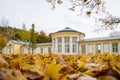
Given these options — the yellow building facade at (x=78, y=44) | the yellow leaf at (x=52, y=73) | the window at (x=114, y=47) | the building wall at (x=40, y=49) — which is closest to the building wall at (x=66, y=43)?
the yellow building facade at (x=78, y=44)

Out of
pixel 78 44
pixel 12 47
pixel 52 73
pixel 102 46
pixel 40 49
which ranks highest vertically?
pixel 52 73

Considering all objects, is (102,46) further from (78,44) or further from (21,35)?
(21,35)

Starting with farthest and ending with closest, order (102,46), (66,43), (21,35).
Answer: (21,35) → (66,43) → (102,46)

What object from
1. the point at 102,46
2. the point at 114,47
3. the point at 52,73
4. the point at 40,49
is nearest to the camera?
the point at 52,73

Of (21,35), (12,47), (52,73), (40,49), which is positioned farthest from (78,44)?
(52,73)

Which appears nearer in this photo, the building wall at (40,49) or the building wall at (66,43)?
the building wall at (66,43)

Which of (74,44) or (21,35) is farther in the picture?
(21,35)

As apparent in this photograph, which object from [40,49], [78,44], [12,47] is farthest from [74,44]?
[12,47]

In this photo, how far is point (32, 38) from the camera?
40.1 metres

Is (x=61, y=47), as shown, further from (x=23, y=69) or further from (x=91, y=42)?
(x=23, y=69)

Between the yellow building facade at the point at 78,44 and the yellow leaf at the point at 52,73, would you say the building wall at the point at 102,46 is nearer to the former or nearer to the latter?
the yellow building facade at the point at 78,44

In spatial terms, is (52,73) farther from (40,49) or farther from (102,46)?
(40,49)

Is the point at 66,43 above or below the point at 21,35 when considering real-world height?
below

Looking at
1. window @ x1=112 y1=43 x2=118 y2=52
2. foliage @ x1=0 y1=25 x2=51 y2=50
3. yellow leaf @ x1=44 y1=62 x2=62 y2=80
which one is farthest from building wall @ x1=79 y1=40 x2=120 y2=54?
yellow leaf @ x1=44 y1=62 x2=62 y2=80
